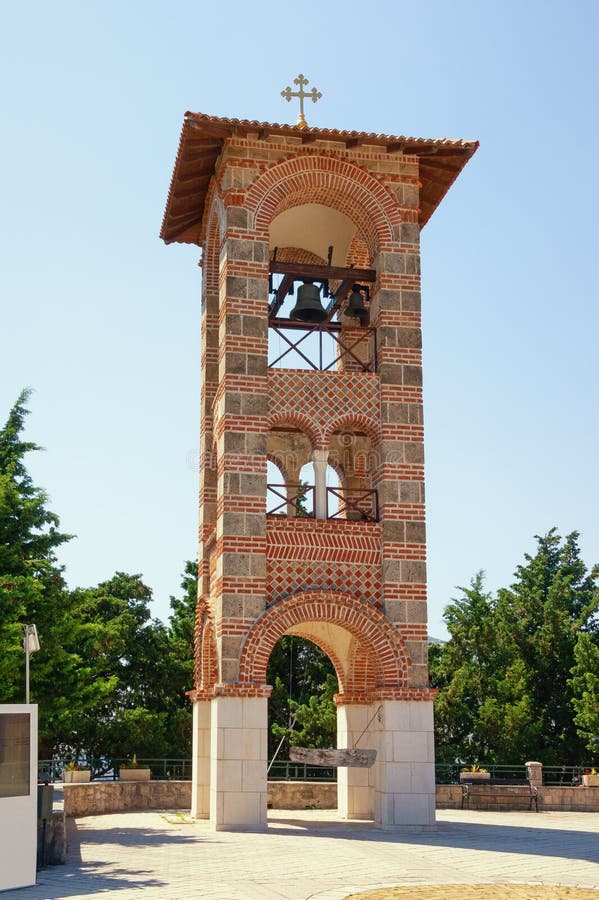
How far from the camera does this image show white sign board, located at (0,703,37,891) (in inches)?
433

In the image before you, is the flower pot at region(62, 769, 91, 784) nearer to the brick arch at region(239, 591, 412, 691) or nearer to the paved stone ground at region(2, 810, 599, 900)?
the paved stone ground at region(2, 810, 599, 900)

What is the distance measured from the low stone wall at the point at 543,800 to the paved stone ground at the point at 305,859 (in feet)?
11.5

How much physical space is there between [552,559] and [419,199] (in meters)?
25.5

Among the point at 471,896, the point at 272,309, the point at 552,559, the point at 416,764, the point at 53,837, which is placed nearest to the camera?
the point at 471,896

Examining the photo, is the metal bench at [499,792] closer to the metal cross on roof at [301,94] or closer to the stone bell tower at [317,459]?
the stone bell tower at [317,459]

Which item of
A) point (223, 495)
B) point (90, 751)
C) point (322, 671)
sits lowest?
point (90, 751)

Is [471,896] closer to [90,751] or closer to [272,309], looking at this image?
[272,309]

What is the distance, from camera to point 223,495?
18750 mm

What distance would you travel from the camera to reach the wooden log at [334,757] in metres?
18.1

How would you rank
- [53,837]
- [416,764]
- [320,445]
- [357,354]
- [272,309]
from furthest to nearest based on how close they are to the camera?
[357,354]
[272,309]
[320,445]
[416,764]
[53,837]

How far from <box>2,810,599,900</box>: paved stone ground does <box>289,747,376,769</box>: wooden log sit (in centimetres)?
107

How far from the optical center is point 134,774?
23.7m

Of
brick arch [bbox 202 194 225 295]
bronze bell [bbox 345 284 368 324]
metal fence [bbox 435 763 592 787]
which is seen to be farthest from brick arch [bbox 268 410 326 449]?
metal fence [bbox 435 763 592 787]

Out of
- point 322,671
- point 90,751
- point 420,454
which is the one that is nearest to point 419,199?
point 420,454
